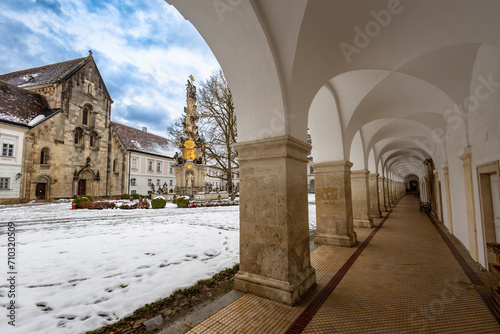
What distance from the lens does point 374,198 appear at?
12.8 m

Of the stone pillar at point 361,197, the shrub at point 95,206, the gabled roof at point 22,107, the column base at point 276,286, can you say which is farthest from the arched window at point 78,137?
the column base at point 276,286

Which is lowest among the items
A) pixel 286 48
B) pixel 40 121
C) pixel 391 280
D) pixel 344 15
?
pixel 391 280

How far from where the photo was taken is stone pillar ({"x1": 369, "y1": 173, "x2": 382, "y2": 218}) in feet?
41.2

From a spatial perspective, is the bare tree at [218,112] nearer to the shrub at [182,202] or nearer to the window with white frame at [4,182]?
the shrub at [182,202]

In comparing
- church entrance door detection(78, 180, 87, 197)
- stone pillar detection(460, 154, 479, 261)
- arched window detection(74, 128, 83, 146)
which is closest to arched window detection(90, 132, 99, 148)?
arched window detection(74, 128, 83, 146)

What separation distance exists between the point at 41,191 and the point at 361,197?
84.0 ft

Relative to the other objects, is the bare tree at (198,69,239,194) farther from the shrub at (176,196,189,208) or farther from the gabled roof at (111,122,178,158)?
the gabled roof at (111,122,178,158)

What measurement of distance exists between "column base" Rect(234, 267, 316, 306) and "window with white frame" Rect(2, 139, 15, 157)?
78.7ft

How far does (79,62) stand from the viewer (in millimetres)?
24500

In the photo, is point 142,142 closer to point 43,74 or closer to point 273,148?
point 43,74

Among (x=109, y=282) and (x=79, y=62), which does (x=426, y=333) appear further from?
(x=79, y=62)

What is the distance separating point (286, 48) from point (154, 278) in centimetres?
421

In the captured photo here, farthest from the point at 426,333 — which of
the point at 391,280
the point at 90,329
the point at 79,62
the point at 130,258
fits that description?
the point at 79,62

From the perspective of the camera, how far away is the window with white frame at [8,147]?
18.0 metres
